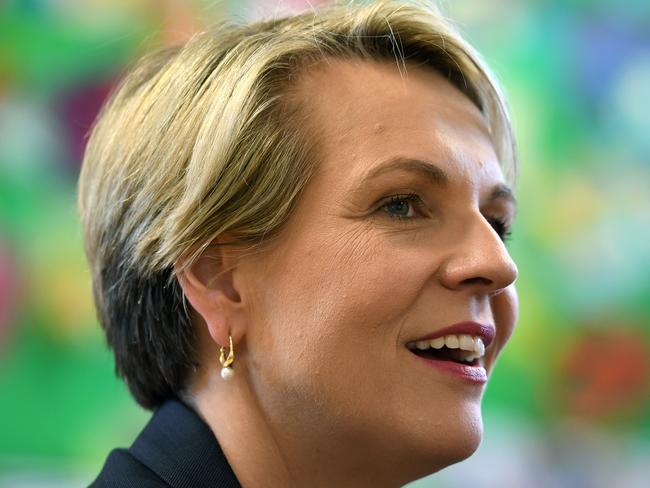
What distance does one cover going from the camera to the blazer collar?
1358 mm

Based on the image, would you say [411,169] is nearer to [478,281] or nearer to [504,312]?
[478,281]

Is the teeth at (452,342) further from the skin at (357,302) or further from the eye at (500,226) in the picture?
the eye at (500,226)

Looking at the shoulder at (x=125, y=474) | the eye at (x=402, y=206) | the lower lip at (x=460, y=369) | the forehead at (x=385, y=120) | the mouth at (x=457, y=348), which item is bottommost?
the shoulder at (x=125, y=474)

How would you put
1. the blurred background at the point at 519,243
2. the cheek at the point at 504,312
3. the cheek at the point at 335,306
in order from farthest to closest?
the blurred background at the point at 519,243
the cheek at the point at 504,312
the cheek at the point at 335,306

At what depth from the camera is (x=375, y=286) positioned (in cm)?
130

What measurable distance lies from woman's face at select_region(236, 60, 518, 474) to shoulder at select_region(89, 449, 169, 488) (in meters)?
0.20

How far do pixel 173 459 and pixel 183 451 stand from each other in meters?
0.02

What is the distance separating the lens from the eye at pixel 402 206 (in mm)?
1368

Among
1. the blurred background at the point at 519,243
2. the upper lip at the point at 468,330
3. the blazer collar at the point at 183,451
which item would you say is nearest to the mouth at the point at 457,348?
the upper lip at the point at 468,330

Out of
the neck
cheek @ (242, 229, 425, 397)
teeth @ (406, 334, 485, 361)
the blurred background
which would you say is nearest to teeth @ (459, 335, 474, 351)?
teeth @ (406, 334, 485, 361)

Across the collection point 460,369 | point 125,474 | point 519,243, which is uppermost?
point 519,243

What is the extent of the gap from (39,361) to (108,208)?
38.1 inches

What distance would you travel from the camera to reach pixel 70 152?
241 centimetres

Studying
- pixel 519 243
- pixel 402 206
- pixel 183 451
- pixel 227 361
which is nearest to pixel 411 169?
pixel 402 206
